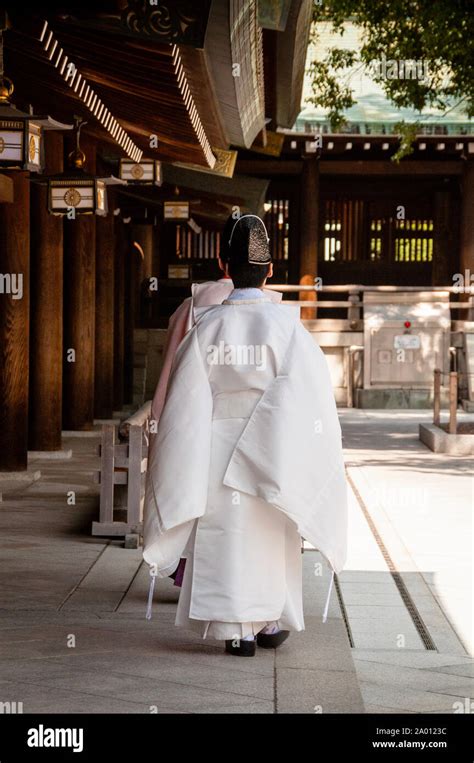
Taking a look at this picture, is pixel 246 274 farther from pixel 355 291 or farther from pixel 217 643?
pixel 355 291

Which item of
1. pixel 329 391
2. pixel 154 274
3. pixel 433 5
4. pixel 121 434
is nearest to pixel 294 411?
pixel 329 391

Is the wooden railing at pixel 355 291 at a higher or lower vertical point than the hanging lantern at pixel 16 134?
lower

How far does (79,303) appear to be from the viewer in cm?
1584

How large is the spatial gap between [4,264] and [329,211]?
1607cm

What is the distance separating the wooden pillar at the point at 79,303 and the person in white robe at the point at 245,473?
402 inches

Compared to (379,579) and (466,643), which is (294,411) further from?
(379,579)

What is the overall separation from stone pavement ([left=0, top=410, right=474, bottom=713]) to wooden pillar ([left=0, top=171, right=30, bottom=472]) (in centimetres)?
64

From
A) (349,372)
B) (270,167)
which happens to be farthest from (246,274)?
(349,372)

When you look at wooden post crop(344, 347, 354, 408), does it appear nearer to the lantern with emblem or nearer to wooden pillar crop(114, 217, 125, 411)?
wooden pillar crop(114, 217, 125, 411)

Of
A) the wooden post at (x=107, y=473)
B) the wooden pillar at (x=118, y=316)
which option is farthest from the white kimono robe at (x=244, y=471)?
the wooden pillar at (x=118, y=316)

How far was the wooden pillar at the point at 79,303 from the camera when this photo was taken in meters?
15.8

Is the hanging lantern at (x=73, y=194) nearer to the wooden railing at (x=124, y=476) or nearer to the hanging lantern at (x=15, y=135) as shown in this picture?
the hanging lantern at (x=15, y=135)

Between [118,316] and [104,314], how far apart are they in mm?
2784

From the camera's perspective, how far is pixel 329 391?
5.71 m
